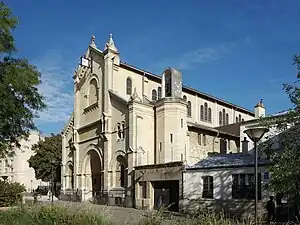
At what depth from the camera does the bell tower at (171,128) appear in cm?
4503

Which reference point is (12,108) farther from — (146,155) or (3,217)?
(146,155)

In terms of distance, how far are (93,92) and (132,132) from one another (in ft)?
42.9

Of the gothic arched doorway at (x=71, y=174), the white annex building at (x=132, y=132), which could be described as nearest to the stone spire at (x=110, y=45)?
the white annex building at (x=132, y=132)

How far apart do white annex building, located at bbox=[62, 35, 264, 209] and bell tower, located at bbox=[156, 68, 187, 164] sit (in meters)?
0.10

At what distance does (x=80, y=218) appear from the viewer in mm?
12680

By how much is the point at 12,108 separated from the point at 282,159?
11.8 m

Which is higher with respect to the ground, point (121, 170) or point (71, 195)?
point (121, 170)

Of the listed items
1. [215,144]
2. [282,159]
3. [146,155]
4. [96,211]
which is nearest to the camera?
[96,211]

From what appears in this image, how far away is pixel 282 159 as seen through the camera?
17344mm

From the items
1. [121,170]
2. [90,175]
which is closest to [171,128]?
[121,170]

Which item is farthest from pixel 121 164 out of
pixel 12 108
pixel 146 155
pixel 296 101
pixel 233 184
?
pixel 296 101

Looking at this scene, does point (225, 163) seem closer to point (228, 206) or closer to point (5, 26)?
point (228, 206)

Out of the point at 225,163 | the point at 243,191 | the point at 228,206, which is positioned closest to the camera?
the point at 243,191

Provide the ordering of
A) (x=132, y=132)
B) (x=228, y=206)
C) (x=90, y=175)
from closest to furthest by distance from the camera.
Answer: (x=228, y=206)
(x=132, y=132)
(x=90, y=175)
